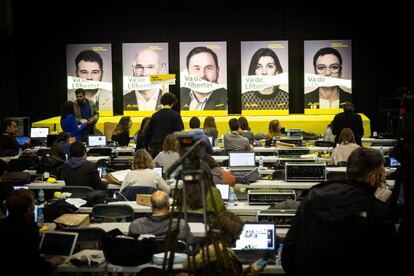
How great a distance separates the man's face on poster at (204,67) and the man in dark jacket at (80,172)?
10.2 m

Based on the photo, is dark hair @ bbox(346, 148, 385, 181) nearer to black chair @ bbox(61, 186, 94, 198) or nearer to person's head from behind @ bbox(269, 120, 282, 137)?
black chair @ bbox(61, 186, 94, 198)

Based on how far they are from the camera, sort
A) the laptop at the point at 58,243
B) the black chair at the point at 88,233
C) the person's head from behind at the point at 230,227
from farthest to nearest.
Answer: the black chair at the point at 88,233 < the laptop at the point at 58,243 < the person's head from behind at the point at 230,227

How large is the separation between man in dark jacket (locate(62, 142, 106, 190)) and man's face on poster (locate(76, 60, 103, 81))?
402 inches

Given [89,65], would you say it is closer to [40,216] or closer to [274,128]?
[274,128]

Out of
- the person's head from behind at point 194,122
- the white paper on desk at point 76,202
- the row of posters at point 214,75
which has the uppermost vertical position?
the row of posters at point 214,75

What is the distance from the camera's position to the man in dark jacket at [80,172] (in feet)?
33.8

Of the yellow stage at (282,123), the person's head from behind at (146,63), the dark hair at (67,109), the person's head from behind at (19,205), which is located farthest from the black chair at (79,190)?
the person's head from behind at (146,63)

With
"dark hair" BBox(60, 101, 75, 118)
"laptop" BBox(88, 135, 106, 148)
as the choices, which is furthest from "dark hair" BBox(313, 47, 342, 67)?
"dark hair" BBox(60, 101, 75, 118)

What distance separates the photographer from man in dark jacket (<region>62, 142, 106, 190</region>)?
10.3m

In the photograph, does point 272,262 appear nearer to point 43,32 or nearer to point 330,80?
point 330,80

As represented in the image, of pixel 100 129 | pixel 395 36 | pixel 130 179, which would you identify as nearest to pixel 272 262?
pixel 130 179

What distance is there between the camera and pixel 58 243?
22.1ft

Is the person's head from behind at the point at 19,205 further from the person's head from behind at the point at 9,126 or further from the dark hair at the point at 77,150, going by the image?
the person's head from behind at the point at 9,126

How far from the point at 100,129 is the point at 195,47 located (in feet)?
11.0
